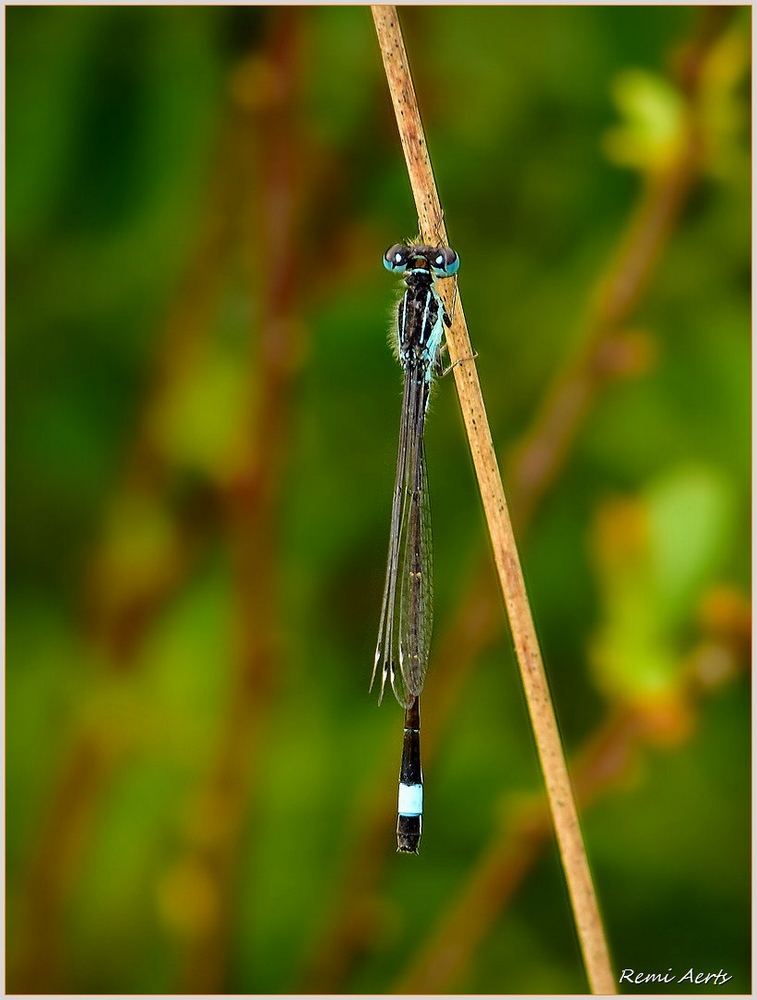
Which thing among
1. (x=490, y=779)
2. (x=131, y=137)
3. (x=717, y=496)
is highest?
(x=131, y=137)

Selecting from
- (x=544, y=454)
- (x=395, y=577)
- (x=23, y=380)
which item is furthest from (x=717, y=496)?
(x=23, y=380)

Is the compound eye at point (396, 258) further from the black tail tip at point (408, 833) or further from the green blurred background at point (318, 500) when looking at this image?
the black tail tip at point (408, 833)

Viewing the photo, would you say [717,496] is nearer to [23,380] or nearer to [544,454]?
[544,454]

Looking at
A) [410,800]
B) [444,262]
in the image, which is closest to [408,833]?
[410,800]
